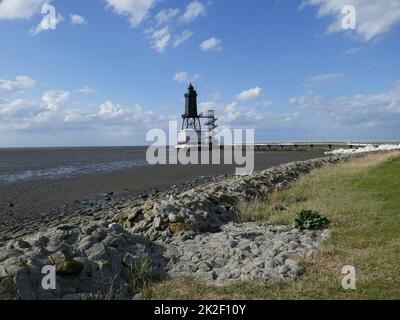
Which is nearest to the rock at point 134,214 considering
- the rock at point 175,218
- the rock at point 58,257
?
the rock at point 175,218

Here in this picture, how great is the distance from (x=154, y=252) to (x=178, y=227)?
1.86 m

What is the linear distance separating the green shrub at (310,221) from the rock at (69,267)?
6077mm

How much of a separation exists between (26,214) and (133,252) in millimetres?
11350

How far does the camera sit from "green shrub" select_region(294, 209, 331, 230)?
11.6 m

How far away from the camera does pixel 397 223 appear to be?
1121 cm

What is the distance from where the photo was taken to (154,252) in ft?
32.2

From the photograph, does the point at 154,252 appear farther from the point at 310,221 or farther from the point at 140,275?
the point at 310,221

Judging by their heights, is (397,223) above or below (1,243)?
above

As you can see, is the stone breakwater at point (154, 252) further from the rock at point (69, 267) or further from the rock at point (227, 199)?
the rock at point (227, 199)

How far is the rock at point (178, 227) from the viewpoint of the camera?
11.6m

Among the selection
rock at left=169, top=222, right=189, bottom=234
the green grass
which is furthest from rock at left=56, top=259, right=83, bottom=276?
rock at left=169, top=222, right=189, bottom=234

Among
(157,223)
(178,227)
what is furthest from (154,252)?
(157,223)

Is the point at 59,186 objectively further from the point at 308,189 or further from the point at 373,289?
the point at 373,289
